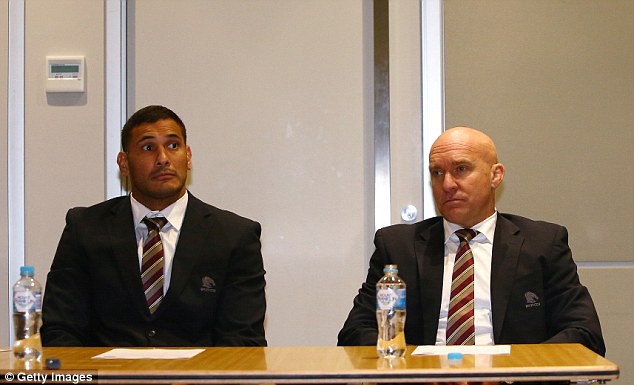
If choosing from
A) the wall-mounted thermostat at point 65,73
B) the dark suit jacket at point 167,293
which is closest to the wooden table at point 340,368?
the dark suit jacket at point 167,293

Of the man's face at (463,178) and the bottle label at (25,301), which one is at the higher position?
the man's face at (463,178)

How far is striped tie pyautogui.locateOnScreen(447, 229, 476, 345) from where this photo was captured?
3.24 metres

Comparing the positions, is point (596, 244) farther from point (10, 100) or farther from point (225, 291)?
point (10, 100)

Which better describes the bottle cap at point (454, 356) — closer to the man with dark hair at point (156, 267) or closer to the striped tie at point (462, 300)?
the striped tie at point (462, 300)

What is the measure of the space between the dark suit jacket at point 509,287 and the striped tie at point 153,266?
72 cm

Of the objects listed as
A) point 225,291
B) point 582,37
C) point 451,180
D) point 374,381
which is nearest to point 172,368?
point 374,381

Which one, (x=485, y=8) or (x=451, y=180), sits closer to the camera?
(x=451, y=180)

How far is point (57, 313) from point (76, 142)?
1.23m

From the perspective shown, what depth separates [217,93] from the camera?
4.43 meters

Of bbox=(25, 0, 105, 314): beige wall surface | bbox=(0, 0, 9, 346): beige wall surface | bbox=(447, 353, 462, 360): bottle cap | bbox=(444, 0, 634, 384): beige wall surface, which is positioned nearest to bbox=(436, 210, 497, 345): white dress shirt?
bbox=(447, 353, 462, 360): bottle cap

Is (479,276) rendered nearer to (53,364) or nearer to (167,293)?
(167,293)

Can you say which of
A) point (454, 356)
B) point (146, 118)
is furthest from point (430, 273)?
point (146, 118)

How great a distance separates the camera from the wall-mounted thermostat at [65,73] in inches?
172

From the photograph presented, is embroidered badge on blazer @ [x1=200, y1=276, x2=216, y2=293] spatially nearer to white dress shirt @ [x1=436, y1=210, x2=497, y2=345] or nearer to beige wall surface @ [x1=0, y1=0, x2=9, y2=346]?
white dress shirt @ [x1=436, y1=210, x2=497, y2=345]
